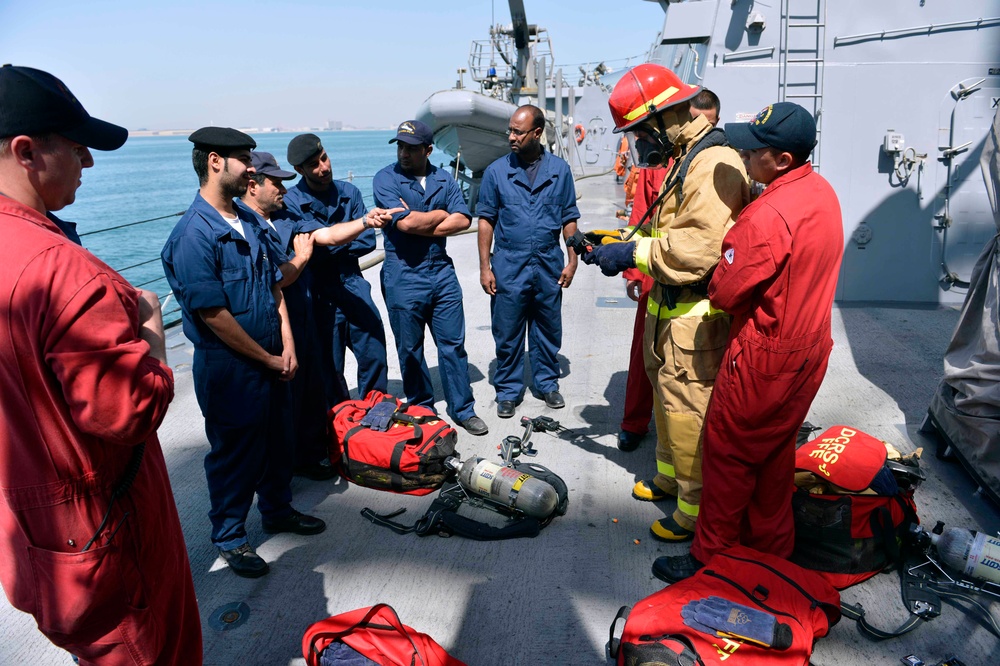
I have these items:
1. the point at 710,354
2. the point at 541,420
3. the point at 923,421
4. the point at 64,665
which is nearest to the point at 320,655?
the point at 64,665

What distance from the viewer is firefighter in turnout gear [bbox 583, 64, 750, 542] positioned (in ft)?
8.99

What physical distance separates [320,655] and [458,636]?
544mm

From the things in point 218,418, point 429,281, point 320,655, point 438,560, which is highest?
point 429,281

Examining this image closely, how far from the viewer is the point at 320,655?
2133 mm

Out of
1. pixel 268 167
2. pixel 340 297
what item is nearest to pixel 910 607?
pixel 340 297

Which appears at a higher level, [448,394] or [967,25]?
[967,25]

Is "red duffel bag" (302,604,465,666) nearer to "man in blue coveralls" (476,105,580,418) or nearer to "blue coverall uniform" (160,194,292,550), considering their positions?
"blue coverall uniform" (160,194,292,550)

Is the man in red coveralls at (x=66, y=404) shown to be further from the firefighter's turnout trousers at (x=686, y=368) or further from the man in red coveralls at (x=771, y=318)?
the firefighter's turnout trousers at (x=686, y=368)

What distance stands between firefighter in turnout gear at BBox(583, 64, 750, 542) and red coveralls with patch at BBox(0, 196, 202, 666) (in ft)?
6.62

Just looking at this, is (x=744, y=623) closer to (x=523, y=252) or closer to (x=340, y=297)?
(x=523, y=252)

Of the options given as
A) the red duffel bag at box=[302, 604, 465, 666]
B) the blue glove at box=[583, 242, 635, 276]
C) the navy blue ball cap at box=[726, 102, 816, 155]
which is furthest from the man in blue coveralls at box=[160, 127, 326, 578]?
the navy blue ball cap at box=[726, 102, 816, 155]

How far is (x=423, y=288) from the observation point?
4.14m

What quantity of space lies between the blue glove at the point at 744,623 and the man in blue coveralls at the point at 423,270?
2198 mm

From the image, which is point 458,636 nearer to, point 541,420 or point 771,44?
point 541,420
